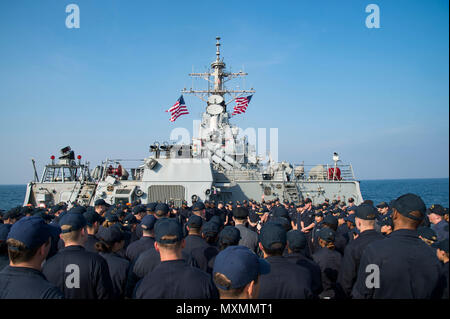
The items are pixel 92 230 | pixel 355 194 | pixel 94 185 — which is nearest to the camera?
pixel 92 230

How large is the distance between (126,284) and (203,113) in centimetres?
2103

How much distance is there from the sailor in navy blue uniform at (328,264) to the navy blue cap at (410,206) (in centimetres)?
159

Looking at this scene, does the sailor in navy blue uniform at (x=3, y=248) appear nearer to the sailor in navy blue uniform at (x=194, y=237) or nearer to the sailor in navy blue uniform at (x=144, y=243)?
the sailor in navy blue uniform at (x=144, y=243)

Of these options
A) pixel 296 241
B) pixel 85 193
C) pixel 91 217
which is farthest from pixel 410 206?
pixel 85 193

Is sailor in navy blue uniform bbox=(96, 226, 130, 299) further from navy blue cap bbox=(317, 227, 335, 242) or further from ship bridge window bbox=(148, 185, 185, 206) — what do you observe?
ship bridge window bbox=(148, 185, 185, 206)

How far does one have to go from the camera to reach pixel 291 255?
4062 millimetres

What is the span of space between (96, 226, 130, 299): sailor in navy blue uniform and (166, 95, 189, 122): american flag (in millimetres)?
17076

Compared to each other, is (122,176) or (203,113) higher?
(203,113)

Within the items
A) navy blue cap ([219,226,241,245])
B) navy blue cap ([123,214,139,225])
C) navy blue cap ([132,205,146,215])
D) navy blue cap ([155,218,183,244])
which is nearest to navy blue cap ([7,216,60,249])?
navy blue cap ([155,218,183,244])

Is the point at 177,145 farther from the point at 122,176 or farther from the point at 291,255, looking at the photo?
the point at 291,255

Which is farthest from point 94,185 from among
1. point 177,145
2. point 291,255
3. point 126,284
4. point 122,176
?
point 291,255

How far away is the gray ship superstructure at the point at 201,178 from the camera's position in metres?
14.6

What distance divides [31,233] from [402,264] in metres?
3.26
